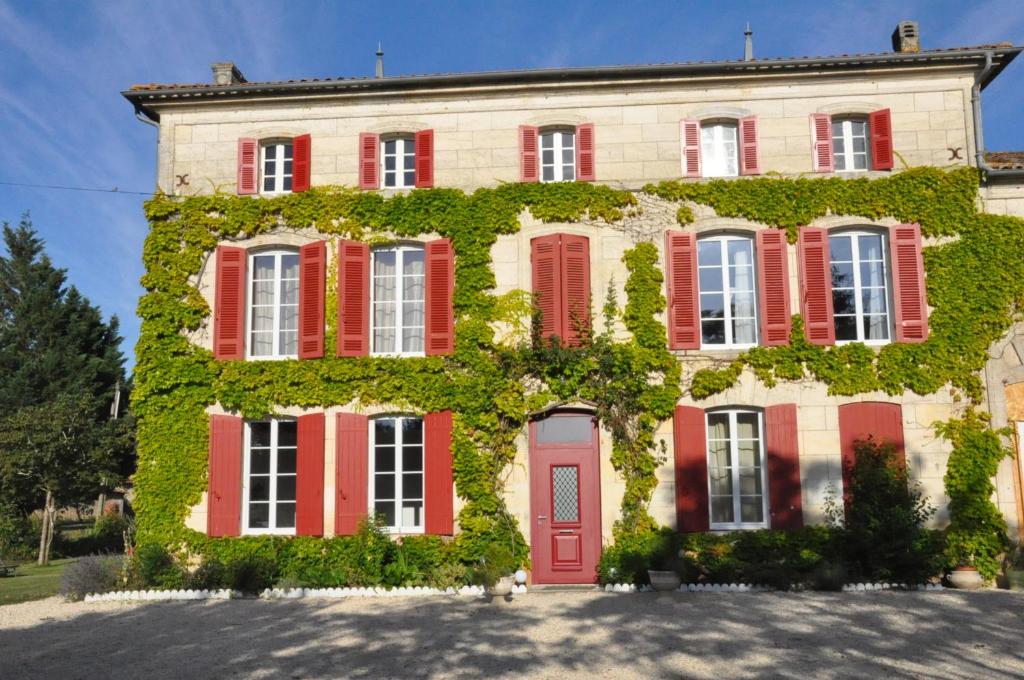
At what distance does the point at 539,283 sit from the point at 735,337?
330 centimetres

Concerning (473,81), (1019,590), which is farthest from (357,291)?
(1019,590)

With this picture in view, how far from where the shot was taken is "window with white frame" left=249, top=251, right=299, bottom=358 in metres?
13.2

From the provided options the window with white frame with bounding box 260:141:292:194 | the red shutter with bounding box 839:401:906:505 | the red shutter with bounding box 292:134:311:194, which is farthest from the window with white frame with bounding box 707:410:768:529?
the window with white frame with bounding box 260:141:292:194

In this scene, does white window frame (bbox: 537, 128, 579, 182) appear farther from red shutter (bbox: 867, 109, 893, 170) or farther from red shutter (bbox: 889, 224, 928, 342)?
red shutter (bbox: 889, 224, 928, 342)

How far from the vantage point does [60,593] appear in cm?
1184

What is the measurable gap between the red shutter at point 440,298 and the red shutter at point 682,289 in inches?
139

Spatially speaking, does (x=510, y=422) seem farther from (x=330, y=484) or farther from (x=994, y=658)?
(x=994, y=658)

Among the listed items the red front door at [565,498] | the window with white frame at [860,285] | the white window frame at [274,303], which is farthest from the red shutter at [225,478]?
the window with white frame at [860,285]

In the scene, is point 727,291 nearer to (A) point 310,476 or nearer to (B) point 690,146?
(B) point 690,146

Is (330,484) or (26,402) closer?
(330,484)

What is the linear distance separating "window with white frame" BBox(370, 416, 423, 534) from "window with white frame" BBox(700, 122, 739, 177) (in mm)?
6478

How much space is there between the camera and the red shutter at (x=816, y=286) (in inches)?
484

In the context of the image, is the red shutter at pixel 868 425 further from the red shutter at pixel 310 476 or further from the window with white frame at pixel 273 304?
the window with white frame at pixel 273 304

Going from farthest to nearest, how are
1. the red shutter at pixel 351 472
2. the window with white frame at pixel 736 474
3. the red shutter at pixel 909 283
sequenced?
the red shutter at pixel 351 472 → the red shutter at pixel 909 283 → the window with white frame at pixel 736 474
